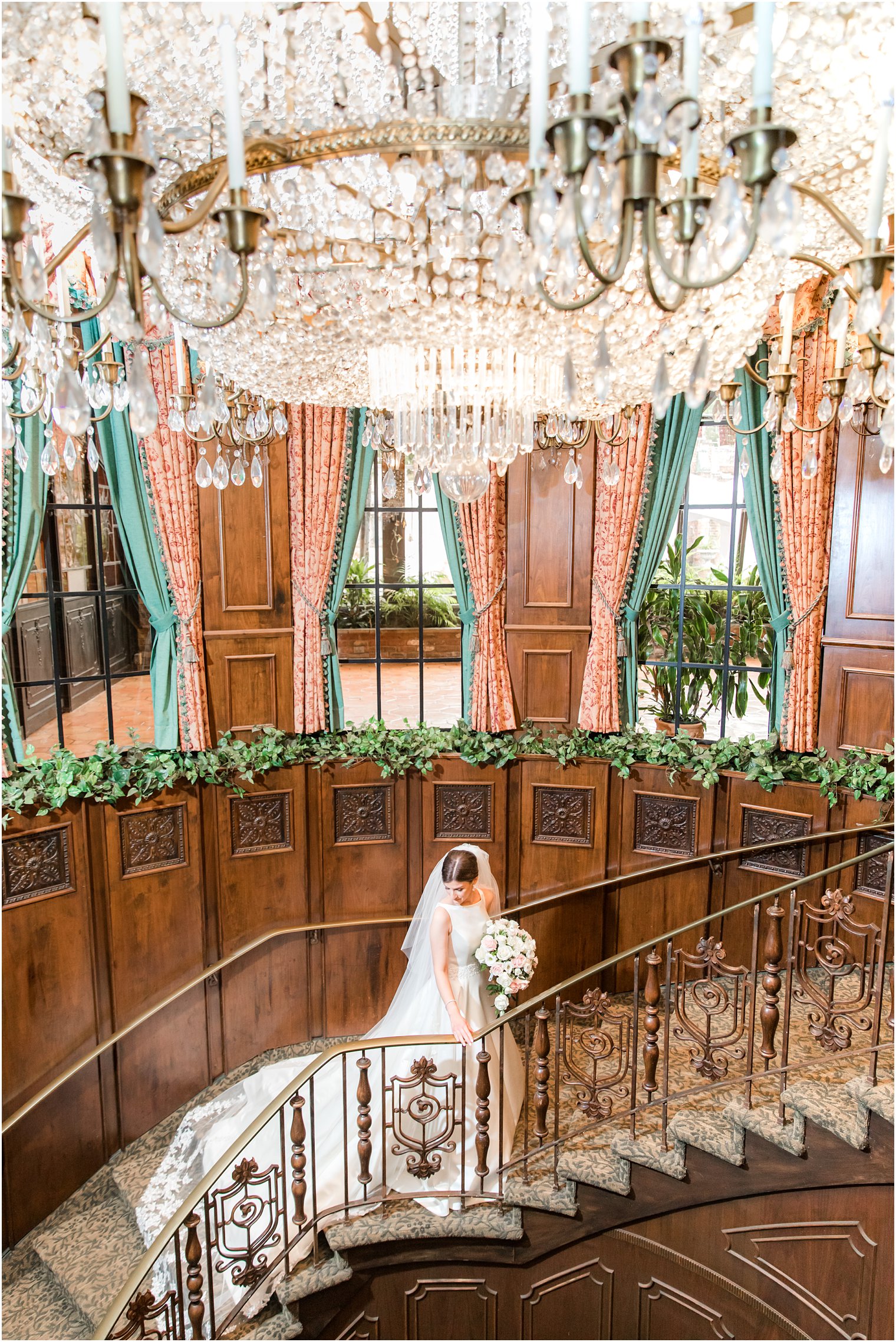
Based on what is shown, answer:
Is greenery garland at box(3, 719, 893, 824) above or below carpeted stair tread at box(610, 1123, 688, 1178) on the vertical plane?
above

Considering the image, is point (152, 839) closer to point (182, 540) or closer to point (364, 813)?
point (364, 813)

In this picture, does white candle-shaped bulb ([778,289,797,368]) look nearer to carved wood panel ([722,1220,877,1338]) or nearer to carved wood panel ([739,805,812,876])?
carved wood panel ([739,805,812,876])

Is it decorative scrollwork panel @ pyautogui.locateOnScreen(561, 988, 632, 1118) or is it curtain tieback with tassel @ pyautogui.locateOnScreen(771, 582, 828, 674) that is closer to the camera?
decorative scrollwork panel @ pyautogui.locateOnScreen(561, 988, 632, 1118)

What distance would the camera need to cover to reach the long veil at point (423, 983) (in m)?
4.79

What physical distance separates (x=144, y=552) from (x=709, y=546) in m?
4.24

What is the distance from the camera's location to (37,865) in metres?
5.17

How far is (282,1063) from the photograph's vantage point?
515 cm

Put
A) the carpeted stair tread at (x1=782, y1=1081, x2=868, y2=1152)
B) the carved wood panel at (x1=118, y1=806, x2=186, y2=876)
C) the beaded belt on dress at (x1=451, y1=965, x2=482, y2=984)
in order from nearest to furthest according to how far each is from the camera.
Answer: the carpeted stair tread at (x1=782, y1=1081, x2=868, y2=1152) → the beaded belt on dress at (x1=451, y1=965, x2=482, y2=984) → the carved wood panel at (x1=118, y1=806, x2=186, y2=876)

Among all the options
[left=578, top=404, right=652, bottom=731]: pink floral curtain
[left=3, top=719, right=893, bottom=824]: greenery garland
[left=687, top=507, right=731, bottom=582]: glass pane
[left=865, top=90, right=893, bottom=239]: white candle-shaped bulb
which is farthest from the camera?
[left=687, top=507, right=731, bottom=582]: glass pane

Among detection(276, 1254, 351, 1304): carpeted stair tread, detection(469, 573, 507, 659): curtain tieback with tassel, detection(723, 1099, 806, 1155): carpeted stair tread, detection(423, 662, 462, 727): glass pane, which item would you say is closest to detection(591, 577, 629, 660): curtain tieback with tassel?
detection(469, 573, 507, 659): curtain tieback with tassel

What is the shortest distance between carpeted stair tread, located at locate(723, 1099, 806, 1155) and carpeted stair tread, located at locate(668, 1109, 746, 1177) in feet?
0.16

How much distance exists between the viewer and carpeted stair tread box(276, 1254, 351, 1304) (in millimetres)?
3916

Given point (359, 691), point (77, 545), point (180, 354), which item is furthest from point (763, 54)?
point (359, 691)

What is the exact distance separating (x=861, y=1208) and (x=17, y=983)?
4.67 metres
